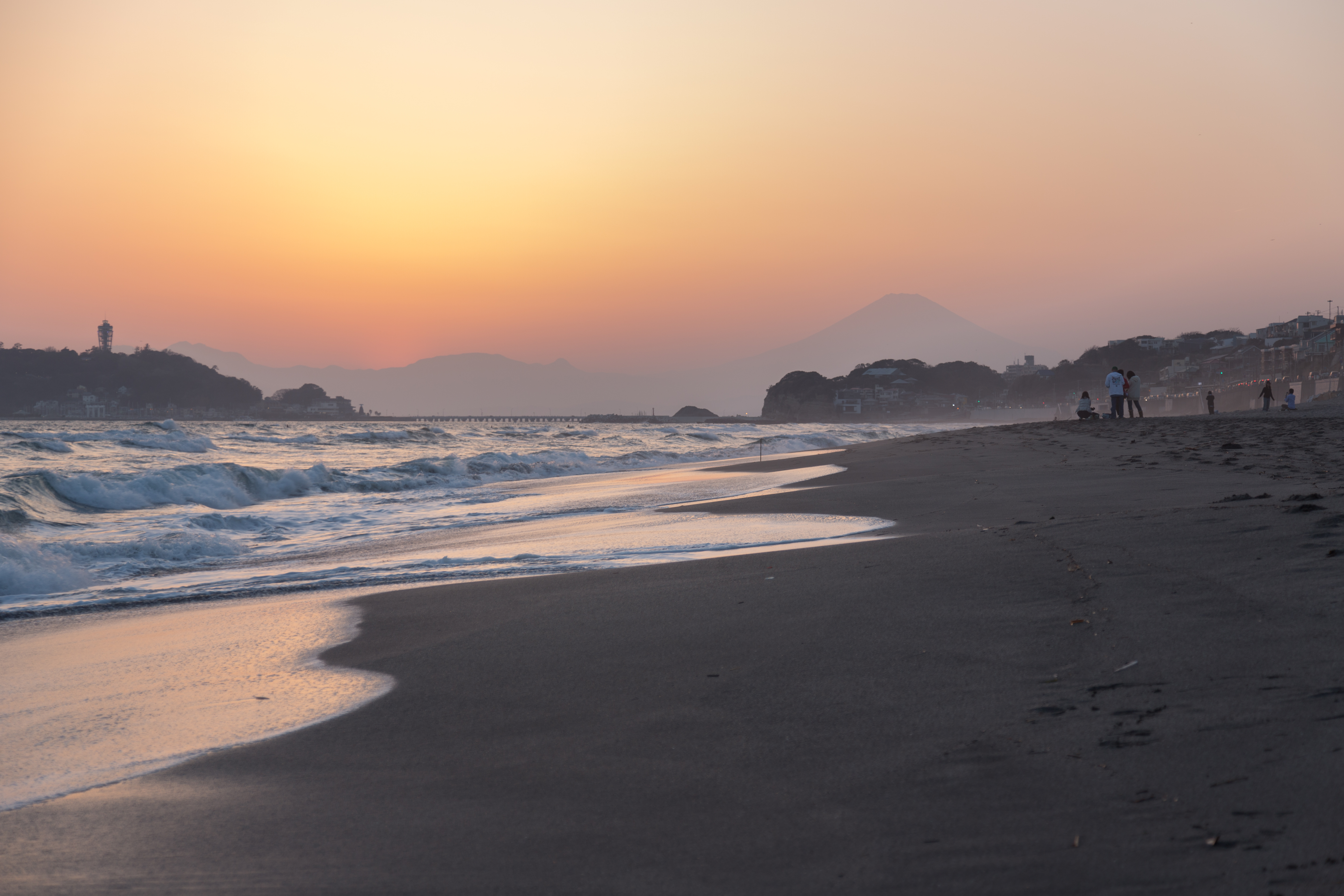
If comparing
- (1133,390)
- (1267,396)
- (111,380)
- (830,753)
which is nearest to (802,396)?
(111,380)

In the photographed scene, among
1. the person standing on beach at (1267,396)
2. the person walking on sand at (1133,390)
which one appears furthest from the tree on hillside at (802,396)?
the person walking on sand at (1133,390)

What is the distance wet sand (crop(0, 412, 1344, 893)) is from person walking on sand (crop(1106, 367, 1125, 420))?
70.7ft

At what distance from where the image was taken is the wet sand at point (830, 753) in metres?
1.69

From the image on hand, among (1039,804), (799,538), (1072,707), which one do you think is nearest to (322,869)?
(1039,804)

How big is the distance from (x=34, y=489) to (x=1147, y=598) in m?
14.7

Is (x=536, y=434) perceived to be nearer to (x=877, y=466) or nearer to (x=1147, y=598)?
(x=877, y=466)

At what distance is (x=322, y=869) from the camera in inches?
73.1

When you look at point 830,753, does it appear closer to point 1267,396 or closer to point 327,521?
point 327,521

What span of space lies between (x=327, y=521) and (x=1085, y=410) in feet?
71.7

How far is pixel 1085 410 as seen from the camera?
78.5 feet

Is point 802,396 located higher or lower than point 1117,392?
higher

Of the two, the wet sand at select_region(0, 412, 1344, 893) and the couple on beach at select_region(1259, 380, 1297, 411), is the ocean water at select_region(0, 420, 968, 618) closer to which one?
the wet sand at select_region(0, 412, 1344, 893)

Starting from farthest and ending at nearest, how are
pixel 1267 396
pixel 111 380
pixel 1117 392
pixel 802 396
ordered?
pixel 802 396, pixel 111 380, pixel 1267 396, pixel 1117 392

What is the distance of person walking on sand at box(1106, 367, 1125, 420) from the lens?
2364 cm
